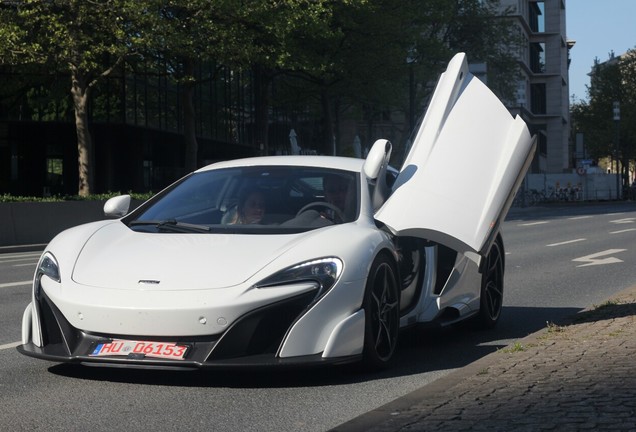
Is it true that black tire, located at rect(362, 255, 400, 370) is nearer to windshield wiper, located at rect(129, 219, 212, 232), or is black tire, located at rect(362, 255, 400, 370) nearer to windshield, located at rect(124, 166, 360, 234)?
windshield, located at rect(124, 166, 360, 234)

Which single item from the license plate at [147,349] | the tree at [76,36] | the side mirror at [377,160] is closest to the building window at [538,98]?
the tree at [76,36]

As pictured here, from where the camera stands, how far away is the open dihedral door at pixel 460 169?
25.2 feet

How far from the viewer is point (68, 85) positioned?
40719mm

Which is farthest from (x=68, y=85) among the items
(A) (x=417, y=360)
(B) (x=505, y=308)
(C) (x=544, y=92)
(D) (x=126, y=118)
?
(C) (x=544, y=92)

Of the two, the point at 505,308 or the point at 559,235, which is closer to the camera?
the point at 505,308

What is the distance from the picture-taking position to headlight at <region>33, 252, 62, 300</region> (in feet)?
23.1

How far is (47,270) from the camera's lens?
715 centimetres

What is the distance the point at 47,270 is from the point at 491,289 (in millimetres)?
3902

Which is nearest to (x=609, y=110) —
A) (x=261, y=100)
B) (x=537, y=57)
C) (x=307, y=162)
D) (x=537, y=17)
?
(x=537, y=57)

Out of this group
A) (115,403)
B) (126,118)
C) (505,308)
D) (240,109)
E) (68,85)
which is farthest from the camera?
(240,109)

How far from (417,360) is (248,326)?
1.89 metres

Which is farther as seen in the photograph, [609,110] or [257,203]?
[609,110]

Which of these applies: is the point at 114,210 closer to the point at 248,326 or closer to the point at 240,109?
the point at 248,326

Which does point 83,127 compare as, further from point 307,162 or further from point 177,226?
point 177,226
